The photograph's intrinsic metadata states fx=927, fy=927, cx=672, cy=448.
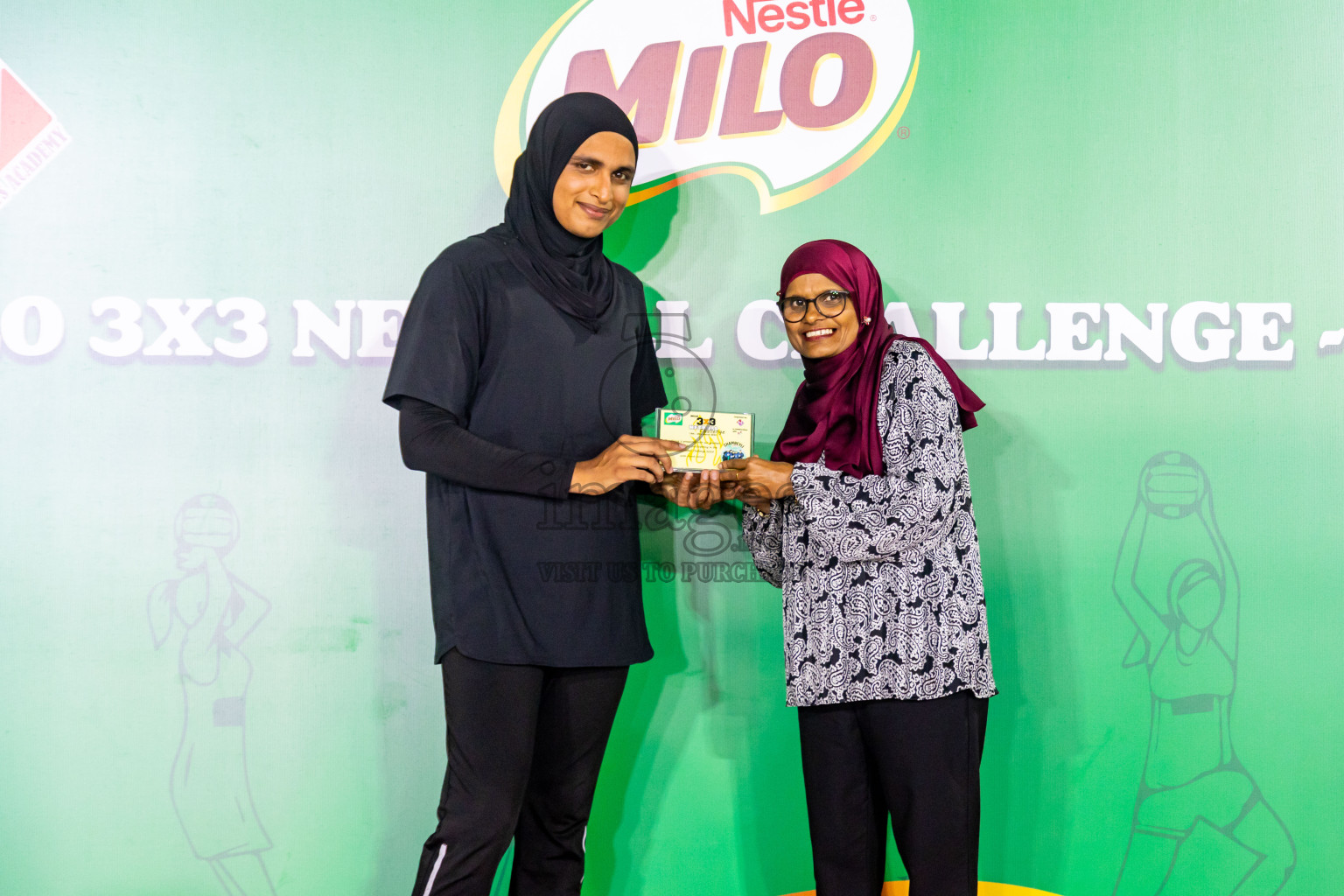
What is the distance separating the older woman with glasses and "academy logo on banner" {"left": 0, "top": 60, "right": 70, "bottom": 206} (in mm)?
1830

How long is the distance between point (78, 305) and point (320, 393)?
608 mm

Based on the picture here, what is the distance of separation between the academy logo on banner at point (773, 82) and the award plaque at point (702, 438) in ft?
2.14

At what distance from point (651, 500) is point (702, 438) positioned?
43 centimetres

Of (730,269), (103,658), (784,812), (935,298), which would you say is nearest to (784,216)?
(730,269)

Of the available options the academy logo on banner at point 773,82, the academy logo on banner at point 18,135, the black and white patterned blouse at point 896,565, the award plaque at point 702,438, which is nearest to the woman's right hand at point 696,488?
the award plaque at point 702,438

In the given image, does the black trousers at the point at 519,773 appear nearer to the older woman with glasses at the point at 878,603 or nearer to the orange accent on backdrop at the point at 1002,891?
the older woman with glasses at the point at 878,603

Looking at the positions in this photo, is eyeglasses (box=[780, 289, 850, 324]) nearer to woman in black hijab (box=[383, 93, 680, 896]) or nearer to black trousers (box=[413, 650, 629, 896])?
woman in black hijab (box=[383, 93, 680, 896])

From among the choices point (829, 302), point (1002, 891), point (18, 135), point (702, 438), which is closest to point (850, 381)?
point (829, 302)

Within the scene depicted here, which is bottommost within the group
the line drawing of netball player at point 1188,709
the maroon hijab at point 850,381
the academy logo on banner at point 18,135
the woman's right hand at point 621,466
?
the line drawing of netball player at point 1188,709

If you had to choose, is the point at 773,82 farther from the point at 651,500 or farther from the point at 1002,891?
the point at 1002,891

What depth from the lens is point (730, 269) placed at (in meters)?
2.23

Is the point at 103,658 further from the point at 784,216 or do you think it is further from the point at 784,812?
the point at 784,216

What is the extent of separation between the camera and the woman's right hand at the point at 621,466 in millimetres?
1755

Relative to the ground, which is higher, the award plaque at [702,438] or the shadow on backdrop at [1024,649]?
the award plaque at [702,438]
